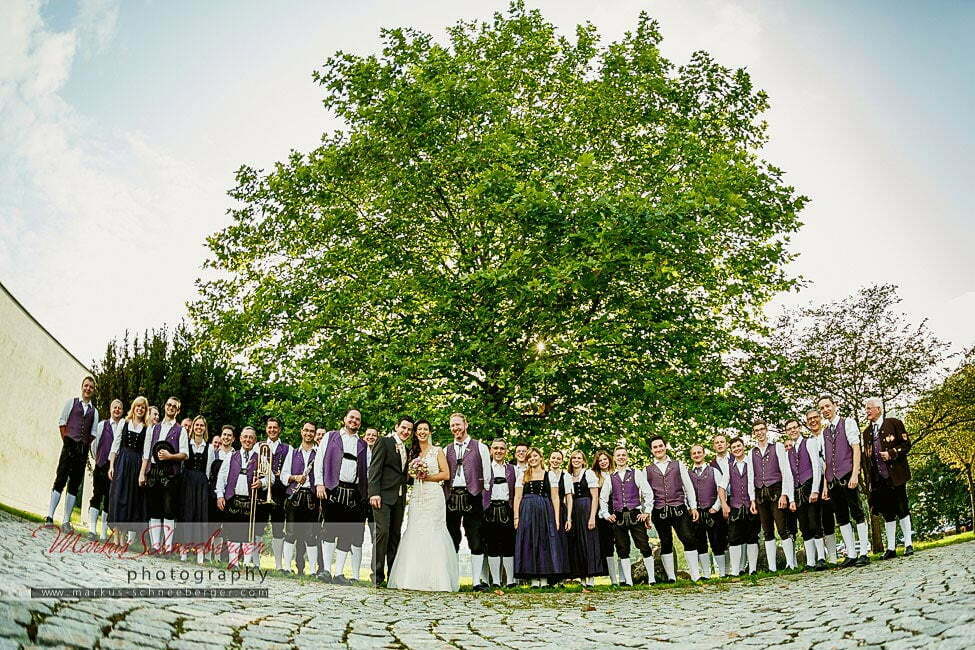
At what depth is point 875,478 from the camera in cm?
1101

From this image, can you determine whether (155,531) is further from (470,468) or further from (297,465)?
(470,468)

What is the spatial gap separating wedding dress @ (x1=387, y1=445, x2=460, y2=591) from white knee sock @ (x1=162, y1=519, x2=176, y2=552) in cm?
337

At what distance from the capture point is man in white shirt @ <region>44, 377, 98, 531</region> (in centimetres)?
1106

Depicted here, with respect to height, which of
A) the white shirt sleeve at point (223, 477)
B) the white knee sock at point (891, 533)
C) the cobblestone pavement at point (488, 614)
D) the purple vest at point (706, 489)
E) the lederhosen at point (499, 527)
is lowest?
the cobblestone pavement at point (488, 614)

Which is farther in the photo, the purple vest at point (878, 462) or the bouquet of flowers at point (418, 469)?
the purple vest at point (878, 462)

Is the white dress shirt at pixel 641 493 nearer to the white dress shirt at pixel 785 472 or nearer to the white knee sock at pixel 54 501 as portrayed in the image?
the white dress shirt at pixel 785 472

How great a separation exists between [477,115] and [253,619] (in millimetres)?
12767

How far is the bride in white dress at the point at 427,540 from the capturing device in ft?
33.0

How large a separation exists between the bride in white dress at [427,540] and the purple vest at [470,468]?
0.27 m

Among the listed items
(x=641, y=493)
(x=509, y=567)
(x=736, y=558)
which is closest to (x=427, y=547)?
(x=509, y=567)

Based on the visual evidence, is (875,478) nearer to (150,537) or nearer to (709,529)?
(709,529)

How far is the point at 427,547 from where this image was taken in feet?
33.4

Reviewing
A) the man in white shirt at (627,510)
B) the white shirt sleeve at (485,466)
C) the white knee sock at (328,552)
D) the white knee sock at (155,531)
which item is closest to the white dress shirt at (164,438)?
the white knee sock at (155,531)

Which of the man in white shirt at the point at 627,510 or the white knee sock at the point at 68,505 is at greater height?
the white knee sock at the point at 68,505
